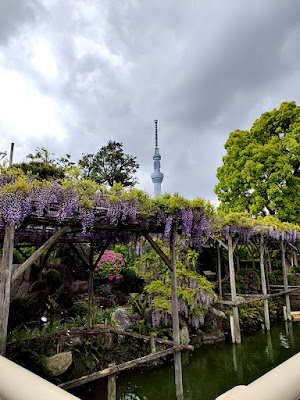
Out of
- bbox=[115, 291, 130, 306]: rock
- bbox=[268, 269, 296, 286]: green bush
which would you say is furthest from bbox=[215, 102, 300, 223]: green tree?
bbox=[115, 291, 130, 306]: rock

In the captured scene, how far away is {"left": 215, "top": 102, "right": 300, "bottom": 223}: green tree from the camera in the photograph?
12734 mm

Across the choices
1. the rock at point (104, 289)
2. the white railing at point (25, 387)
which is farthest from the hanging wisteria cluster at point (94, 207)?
the rock at point (104, 289)

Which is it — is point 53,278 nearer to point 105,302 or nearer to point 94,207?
point 105,302

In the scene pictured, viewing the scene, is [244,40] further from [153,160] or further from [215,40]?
[153,160]

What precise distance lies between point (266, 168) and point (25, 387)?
1406 centimetres

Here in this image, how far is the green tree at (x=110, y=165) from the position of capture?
19.1m

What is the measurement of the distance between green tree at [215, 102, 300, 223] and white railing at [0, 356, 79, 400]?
13208 mm

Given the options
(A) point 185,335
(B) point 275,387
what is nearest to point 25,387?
(B) point 275,387

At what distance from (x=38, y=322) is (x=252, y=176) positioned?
11.0 meters

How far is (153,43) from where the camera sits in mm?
8156

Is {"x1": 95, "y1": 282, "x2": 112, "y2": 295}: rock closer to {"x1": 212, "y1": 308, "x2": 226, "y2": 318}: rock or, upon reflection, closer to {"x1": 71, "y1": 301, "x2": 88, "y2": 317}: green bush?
{"x1": 71, "y1": 301, "x2": 88, "y2": 317}: green bush

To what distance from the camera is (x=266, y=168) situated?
13352mm

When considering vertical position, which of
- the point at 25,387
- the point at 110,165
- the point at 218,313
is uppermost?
the point at 110,165

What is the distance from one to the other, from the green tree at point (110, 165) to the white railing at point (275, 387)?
A: 1826cm
